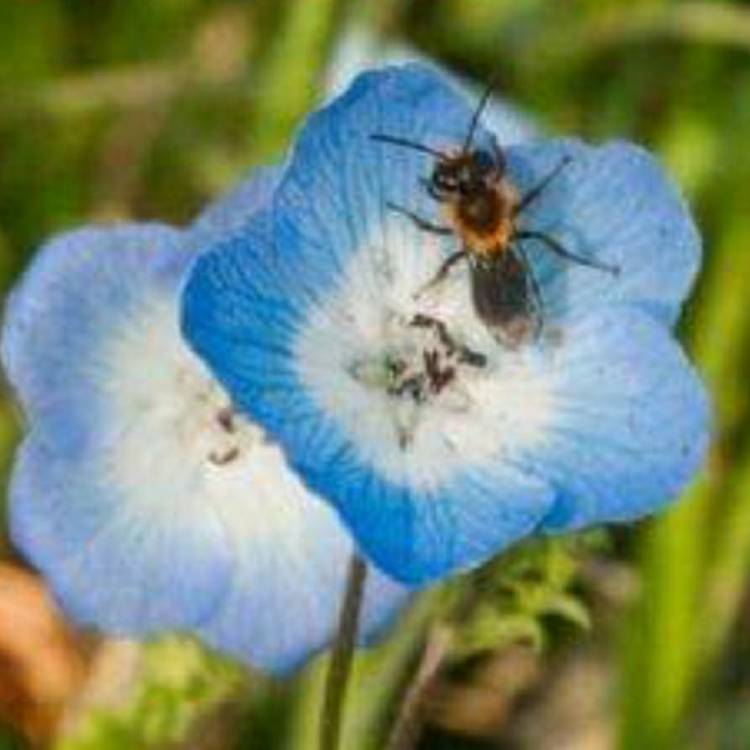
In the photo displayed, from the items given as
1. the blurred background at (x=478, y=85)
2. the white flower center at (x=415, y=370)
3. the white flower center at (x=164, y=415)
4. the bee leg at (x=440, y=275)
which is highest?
the bee leg at (x=440, y=275)

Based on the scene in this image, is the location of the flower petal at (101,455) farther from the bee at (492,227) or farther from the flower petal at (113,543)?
the bee at (492,227)

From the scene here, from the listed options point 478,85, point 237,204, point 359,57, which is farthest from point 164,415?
point 478,85

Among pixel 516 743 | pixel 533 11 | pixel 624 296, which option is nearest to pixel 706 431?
pixel 624 296

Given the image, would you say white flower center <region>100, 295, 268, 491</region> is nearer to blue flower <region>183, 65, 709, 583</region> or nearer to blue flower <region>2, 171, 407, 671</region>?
blue flower <region>2, 171, 407, 671</region>

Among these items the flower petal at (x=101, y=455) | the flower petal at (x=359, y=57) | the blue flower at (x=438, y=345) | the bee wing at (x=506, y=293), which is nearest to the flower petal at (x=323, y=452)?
the blue flower at (x=438, y=345)

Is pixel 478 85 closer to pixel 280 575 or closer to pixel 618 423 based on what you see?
pixel 280 575

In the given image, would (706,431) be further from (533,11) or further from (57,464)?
(533,11)

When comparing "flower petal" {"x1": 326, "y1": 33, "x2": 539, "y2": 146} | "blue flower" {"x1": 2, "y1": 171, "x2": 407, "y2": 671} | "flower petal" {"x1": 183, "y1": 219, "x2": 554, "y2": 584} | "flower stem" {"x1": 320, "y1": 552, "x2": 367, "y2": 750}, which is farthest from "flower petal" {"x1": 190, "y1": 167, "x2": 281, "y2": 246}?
"flower petal" {"x1": 326, "y1": 33, "x2": 539, "y2": 146}
